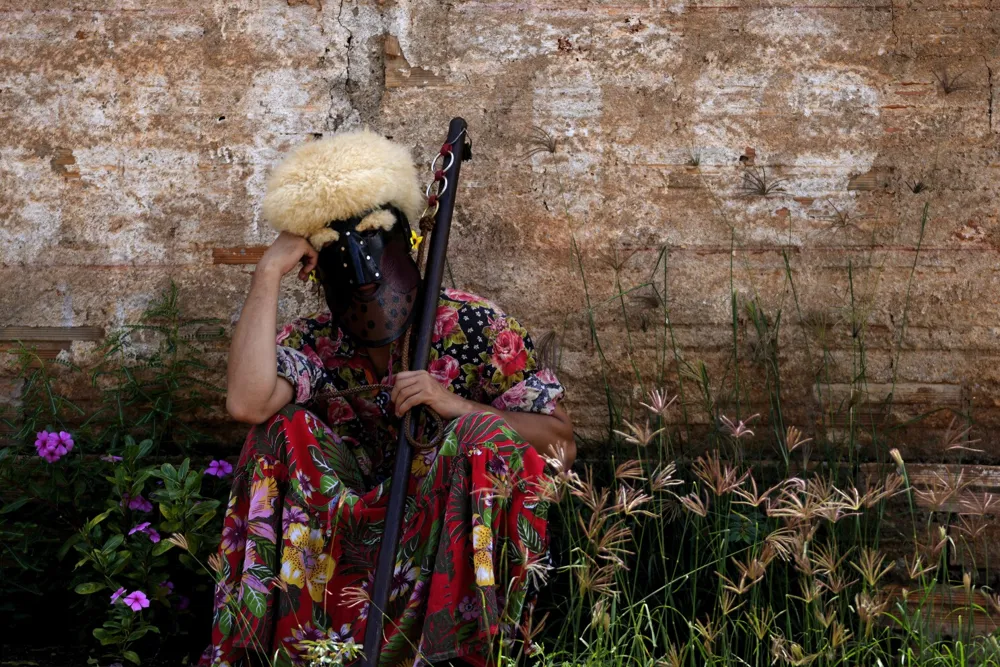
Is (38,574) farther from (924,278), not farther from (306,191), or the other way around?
(924,278)

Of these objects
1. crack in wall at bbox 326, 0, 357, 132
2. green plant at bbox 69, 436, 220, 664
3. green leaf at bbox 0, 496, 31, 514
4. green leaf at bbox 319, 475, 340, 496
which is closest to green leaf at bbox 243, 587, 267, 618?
green leaf at bbox 319, 475, 340, 496

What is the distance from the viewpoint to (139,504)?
3391 mm

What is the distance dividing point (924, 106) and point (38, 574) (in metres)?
3.76

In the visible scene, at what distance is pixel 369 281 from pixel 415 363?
0.29 meters

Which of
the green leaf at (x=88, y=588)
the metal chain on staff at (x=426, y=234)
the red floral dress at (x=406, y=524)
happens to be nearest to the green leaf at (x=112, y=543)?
the green leaf at (x=88, y=588)

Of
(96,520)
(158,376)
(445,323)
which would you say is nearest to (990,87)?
(445,323)

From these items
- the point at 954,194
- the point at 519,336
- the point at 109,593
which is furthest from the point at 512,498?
the point at 954,194

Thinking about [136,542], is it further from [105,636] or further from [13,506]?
[13,506]

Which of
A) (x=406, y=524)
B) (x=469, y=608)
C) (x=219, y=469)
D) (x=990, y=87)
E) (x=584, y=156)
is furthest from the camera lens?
(x=584, y=156)

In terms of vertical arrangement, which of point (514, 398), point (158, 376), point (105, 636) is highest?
point (514, 398)

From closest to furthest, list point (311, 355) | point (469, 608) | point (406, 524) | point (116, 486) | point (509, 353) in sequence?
point (469, 608)
point (406, 524)
point (509, 353)
point (311, 355)
point (116, 486)

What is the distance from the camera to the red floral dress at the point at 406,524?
2.68m

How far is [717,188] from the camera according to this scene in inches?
152

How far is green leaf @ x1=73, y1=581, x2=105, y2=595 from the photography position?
10.3 ft
